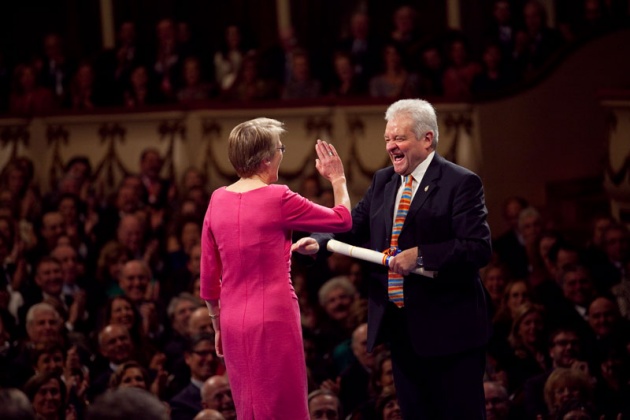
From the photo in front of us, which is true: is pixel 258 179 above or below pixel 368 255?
above

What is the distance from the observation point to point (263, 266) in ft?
13.0

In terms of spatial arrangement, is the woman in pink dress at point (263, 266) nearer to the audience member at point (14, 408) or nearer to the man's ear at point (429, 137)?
the man's ear at point (429, 137)

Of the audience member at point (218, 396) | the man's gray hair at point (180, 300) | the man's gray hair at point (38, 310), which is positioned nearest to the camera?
the audience member at point (218, 396)

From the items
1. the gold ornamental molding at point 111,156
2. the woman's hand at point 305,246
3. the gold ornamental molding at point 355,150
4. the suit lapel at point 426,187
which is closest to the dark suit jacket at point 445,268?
the suit lapel at point 426,187

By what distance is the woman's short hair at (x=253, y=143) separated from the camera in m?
3.94

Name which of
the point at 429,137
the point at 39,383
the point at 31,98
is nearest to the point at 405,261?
the point at 429,137

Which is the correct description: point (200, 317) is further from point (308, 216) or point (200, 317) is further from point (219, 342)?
point (308, 216)

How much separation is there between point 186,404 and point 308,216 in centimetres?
247

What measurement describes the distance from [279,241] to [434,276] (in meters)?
0.53

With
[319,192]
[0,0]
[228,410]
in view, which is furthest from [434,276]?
Result: [0,0]

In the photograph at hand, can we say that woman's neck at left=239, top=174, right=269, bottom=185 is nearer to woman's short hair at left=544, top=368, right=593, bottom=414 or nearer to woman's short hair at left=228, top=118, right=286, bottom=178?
woman's short hair at left=228, top=118, right=286, bottom=178

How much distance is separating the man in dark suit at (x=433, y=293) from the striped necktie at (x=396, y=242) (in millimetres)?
12

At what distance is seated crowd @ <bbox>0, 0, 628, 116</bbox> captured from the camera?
380 inches

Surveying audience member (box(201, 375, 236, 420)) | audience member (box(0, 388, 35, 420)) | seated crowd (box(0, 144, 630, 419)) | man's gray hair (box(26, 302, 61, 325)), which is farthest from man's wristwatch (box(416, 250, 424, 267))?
man's gray hair (box(26, 302, 61, 325))
